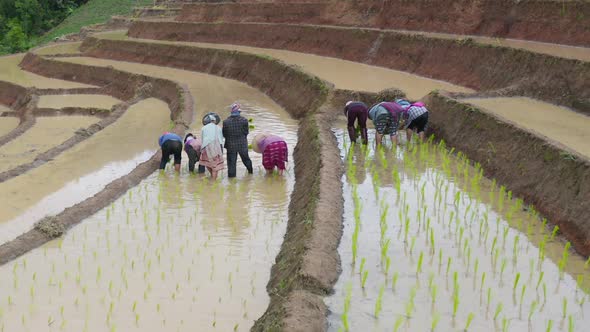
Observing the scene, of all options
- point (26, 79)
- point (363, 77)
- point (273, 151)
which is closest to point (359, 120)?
point (273, 151)

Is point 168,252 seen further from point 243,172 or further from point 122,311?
point 243,172

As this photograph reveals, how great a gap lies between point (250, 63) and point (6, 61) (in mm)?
16474

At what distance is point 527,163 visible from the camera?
8.22 metres

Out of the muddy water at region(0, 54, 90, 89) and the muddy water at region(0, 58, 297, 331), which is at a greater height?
the muddy water at region(0, 58, 297, 331)

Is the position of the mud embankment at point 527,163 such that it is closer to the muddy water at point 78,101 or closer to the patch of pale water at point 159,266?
the patch of pale water at point 159,266

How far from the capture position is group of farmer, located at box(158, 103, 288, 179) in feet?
31.6

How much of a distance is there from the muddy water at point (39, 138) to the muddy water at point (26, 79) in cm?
586

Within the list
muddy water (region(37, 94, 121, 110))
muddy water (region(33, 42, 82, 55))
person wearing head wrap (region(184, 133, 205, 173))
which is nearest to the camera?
person wearing head wrap (region(184, 133, 205, 173))

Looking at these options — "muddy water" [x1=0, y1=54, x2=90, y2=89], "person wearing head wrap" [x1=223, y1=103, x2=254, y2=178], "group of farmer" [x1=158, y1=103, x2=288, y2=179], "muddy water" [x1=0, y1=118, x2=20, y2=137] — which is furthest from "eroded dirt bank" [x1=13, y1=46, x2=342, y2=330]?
"muddy water" [x1=0, y1=54, x2=90, y2=89]

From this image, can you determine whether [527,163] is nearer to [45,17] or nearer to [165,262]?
[165,262]

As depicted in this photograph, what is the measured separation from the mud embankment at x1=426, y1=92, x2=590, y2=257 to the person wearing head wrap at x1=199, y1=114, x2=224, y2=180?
348 centimetres

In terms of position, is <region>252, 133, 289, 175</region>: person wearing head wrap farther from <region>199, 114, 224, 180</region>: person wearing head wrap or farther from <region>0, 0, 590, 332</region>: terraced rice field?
<region>199, 114, 224, 180</region>: person wearing head wrap

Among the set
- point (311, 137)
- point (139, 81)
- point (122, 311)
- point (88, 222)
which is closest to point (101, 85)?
point (139, 81)

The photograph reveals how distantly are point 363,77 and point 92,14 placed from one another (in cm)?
2745
